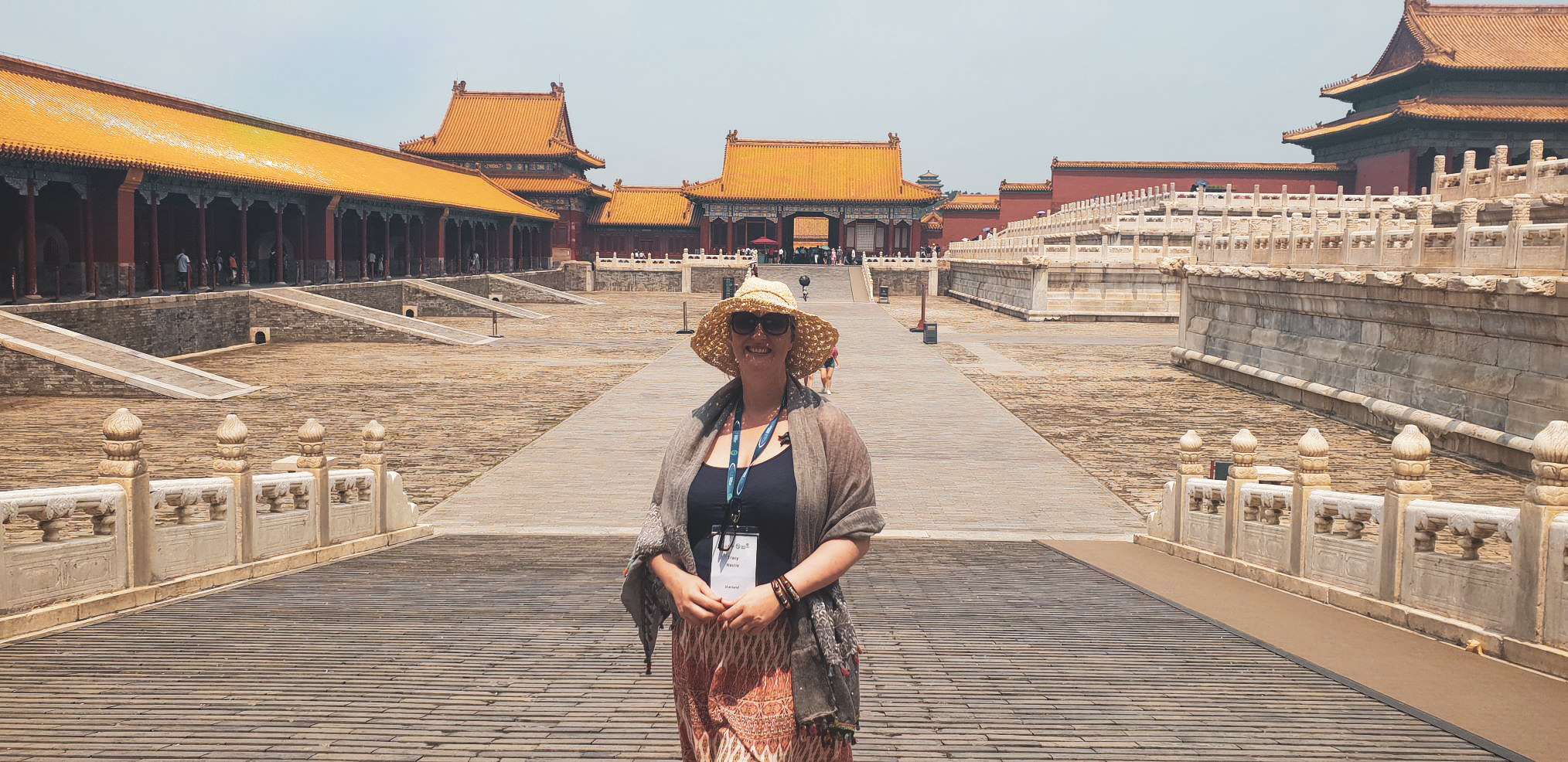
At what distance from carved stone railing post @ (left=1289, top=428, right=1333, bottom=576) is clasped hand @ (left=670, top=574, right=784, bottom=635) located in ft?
18.1

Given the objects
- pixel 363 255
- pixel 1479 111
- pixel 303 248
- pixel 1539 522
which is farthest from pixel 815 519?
pixel 1479 111

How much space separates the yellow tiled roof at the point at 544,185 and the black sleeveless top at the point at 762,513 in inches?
2437

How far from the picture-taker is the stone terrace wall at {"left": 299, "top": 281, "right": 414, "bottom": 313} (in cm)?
3441

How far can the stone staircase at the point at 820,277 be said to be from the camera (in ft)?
175

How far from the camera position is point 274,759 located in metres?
4.21

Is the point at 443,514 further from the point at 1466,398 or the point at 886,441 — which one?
the point at 1466,398

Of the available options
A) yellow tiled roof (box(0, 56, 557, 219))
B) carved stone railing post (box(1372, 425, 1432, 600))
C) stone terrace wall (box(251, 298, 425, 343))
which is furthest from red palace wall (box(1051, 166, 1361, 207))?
carved stone railing post (box(1372, 425, 1432, 600))

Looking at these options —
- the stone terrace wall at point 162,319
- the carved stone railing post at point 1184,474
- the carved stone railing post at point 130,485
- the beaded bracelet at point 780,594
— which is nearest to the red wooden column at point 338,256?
the stone terrace wall at point 162,319

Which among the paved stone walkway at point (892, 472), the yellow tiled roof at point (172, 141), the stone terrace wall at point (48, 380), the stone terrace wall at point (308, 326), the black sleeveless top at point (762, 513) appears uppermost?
the yellow tiled roof at point (172, 141)

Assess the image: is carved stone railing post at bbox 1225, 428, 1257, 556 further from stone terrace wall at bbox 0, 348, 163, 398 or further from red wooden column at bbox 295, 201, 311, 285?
red wooden column at bbox 295, 201, 311, 285

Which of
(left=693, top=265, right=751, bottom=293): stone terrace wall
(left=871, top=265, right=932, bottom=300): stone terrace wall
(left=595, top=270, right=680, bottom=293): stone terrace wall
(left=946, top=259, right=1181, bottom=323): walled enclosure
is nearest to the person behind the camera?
(left=946, top=259, right=1181, bottom=323): walled enclosure

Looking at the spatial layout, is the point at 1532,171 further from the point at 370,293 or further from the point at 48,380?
the point at 370,293

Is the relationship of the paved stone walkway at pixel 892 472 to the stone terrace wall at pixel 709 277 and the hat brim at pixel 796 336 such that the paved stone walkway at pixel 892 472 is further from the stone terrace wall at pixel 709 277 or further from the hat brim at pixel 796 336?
the stone terrace wall at pixel 709 277

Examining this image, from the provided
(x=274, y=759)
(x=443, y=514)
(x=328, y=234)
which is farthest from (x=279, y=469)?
(x=328, y=234)
